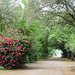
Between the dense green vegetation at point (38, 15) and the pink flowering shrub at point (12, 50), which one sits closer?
the pink flowering shrub at point (12, 50)

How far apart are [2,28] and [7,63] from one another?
8964 millimetres

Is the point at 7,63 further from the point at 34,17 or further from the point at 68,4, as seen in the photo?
→ the point at 68,4

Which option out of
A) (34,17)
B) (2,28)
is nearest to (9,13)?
(2,28)

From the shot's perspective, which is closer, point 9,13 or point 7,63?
point 7,63

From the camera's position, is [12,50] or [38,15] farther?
[38,15]

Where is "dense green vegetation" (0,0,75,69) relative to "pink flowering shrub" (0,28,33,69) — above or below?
above

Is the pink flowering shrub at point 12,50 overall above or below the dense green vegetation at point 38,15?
below

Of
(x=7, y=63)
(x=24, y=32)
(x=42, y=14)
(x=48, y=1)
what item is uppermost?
(x=48, y=1)

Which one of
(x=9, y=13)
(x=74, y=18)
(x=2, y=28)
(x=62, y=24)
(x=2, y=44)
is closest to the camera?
(x=2, y=44)

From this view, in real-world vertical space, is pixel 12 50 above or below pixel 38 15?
below

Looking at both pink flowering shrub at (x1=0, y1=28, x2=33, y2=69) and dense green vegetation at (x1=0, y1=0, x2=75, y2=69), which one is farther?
dense green vegetation at (x1=0, y1=0, x2=75, y2=69)

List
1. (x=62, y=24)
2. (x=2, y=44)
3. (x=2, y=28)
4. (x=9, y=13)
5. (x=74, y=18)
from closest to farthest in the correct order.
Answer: (x=2, y=44), (x=74, y=18), (x=62, y=24), (x=9, y=13), (x=2, y=28)

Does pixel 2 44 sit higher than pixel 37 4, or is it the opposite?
pixel 37 4

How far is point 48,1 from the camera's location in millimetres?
15773
